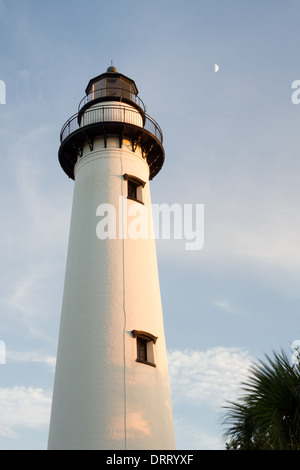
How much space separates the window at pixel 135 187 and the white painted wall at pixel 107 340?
0.48 meters

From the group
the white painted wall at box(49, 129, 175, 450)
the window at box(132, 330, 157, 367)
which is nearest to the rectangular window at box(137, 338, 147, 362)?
the window at box(132, 330, 157, 367)

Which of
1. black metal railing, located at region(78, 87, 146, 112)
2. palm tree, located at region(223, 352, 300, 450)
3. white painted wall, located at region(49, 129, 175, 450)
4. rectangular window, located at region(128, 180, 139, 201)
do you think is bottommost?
palm tree, located at region(223, 352, 300, 450)

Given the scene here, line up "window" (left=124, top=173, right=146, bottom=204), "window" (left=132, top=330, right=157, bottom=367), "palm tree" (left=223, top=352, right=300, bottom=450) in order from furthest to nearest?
1. "window" (left=124, top=173, right=146, bottom=204)
2. "window" (left=132, top=330, right=157, bottom=367)
3. "palm tree" (left=223, top=352, right=300, bottom=450)

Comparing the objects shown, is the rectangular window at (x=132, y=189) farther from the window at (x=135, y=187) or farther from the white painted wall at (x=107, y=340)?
the white painted wall at (x=107, y=340)

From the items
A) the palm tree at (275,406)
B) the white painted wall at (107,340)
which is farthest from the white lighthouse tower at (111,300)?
the palm tree at (275,406)

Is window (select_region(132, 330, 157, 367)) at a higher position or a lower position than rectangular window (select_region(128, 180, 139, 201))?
lower

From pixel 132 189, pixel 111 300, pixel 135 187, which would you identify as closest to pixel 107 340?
pixel 111 300

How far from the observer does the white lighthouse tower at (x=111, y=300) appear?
16.4 metres

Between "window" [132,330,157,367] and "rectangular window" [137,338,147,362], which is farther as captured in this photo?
"rectangular window" [137,338,147,362]

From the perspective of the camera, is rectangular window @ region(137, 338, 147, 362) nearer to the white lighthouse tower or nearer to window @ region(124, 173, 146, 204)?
the white lighthouse tower

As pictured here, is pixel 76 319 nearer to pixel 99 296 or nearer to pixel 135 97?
pixel 99 296

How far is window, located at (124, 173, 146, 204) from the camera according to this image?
71.6 ft

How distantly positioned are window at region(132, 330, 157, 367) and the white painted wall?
0.28 meters

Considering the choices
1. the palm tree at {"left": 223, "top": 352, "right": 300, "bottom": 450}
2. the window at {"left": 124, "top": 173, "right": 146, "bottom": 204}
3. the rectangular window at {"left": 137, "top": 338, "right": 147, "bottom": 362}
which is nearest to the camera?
the palm tree at {"left": 223, "top": 352, "right": 300, "bottom": 450}
